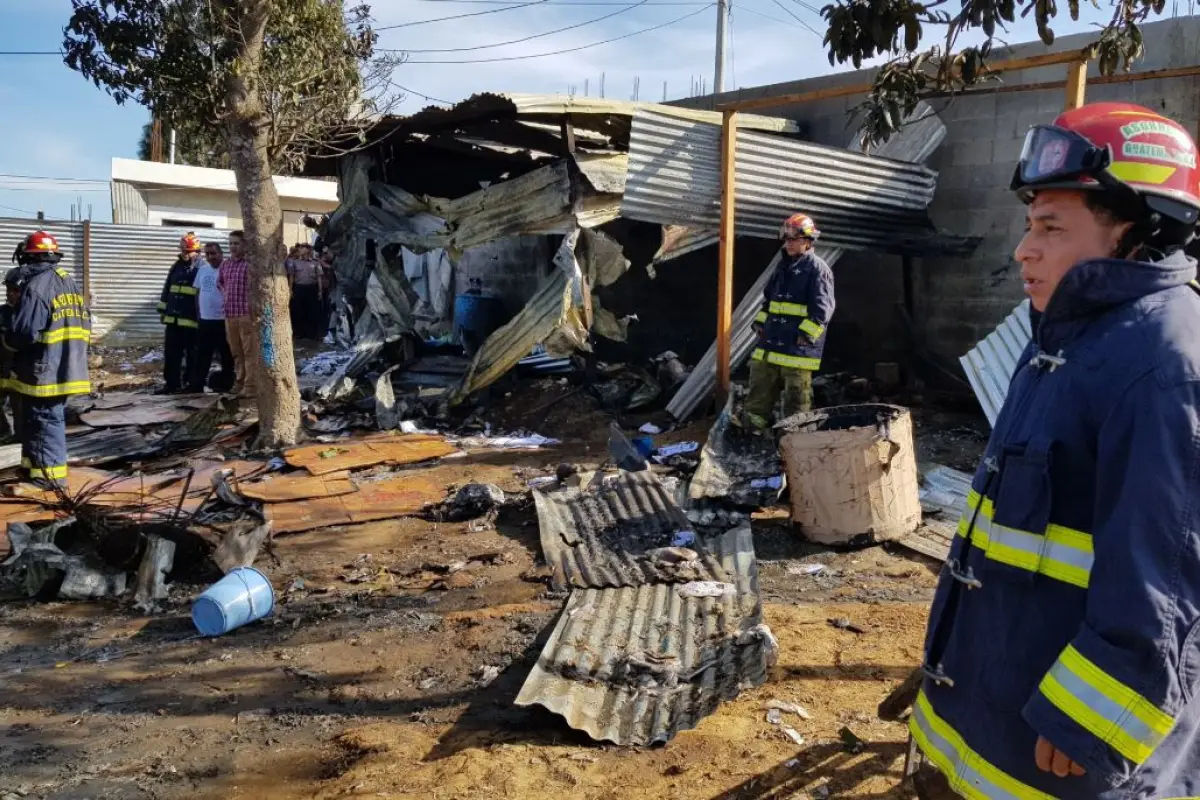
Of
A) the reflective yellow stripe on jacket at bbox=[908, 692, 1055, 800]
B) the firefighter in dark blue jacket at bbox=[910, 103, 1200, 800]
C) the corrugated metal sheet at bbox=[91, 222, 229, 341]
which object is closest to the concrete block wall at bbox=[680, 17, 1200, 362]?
the firefighter in dark blue jacket at bbox=[910, 103, 1200, 800]

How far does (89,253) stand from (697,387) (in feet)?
44.2

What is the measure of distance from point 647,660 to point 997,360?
166 inches

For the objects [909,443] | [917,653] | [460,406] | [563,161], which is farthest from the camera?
[460,406]

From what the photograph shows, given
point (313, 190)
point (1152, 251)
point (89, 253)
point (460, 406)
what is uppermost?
point (313, 190)

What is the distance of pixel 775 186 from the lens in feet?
24.5

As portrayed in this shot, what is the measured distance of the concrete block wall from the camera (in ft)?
22.5

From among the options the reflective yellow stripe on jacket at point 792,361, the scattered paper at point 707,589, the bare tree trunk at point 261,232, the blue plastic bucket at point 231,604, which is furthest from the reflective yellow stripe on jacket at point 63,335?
the reflective yellow stripe on jacket at point 792,361

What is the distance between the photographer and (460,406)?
926 centimetres

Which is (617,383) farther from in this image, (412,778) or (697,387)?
(412,778)

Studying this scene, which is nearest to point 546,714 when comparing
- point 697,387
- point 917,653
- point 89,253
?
point 917,653

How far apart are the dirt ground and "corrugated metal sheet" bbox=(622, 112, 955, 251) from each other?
3.13m

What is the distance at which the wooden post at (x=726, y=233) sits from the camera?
6859 mm

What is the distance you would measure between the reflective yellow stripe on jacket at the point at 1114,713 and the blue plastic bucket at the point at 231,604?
3734 mm

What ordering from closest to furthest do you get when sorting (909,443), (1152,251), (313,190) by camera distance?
(1152,251), (909,443), (313,190)
